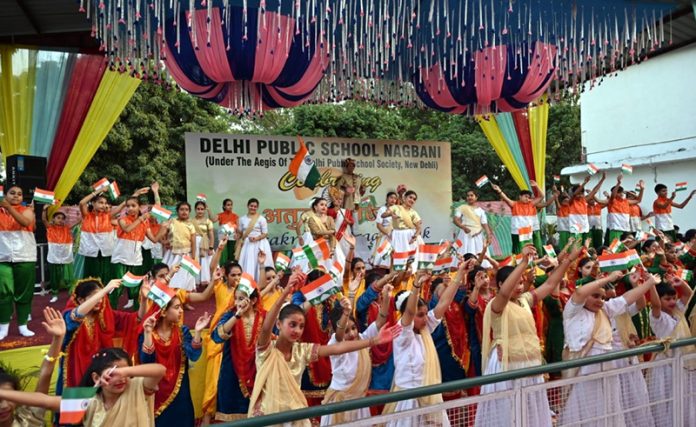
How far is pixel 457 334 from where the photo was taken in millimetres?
3654

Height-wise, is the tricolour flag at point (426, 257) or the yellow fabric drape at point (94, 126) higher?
the yellow fabric drape at point (94, 126)

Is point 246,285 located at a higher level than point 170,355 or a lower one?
higher

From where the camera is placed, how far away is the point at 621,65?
5605 mm

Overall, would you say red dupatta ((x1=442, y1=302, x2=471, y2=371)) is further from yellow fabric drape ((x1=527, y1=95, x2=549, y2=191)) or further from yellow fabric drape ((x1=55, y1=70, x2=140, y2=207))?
yellow fabric drape ((x1=527, y1=95, x2=549, y2=191))

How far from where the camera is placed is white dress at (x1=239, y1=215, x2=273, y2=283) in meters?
7.39

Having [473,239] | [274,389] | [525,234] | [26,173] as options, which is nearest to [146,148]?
[26,173]

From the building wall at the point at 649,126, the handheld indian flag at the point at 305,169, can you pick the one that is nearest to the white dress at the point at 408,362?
the handheld indian flag at the point at 305,169

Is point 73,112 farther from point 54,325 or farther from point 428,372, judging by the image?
point 428,372

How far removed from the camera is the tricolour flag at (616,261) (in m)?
3.22

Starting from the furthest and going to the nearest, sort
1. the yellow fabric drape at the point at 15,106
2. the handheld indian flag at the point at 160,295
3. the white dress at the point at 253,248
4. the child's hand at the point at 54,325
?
the white dress at the point at 253,248
the yellow fabric drape at the point at 15,106
the handheld indian flag at the point at 160,295
the child's hand at the point at 54,325

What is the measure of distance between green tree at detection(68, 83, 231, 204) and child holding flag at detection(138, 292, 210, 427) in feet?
33.9

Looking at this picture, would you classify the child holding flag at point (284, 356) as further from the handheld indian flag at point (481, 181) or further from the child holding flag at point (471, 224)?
the child holding flag at point (471, 224)

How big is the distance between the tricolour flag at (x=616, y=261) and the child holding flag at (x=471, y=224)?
5146 mm

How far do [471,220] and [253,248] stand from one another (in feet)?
10.7
